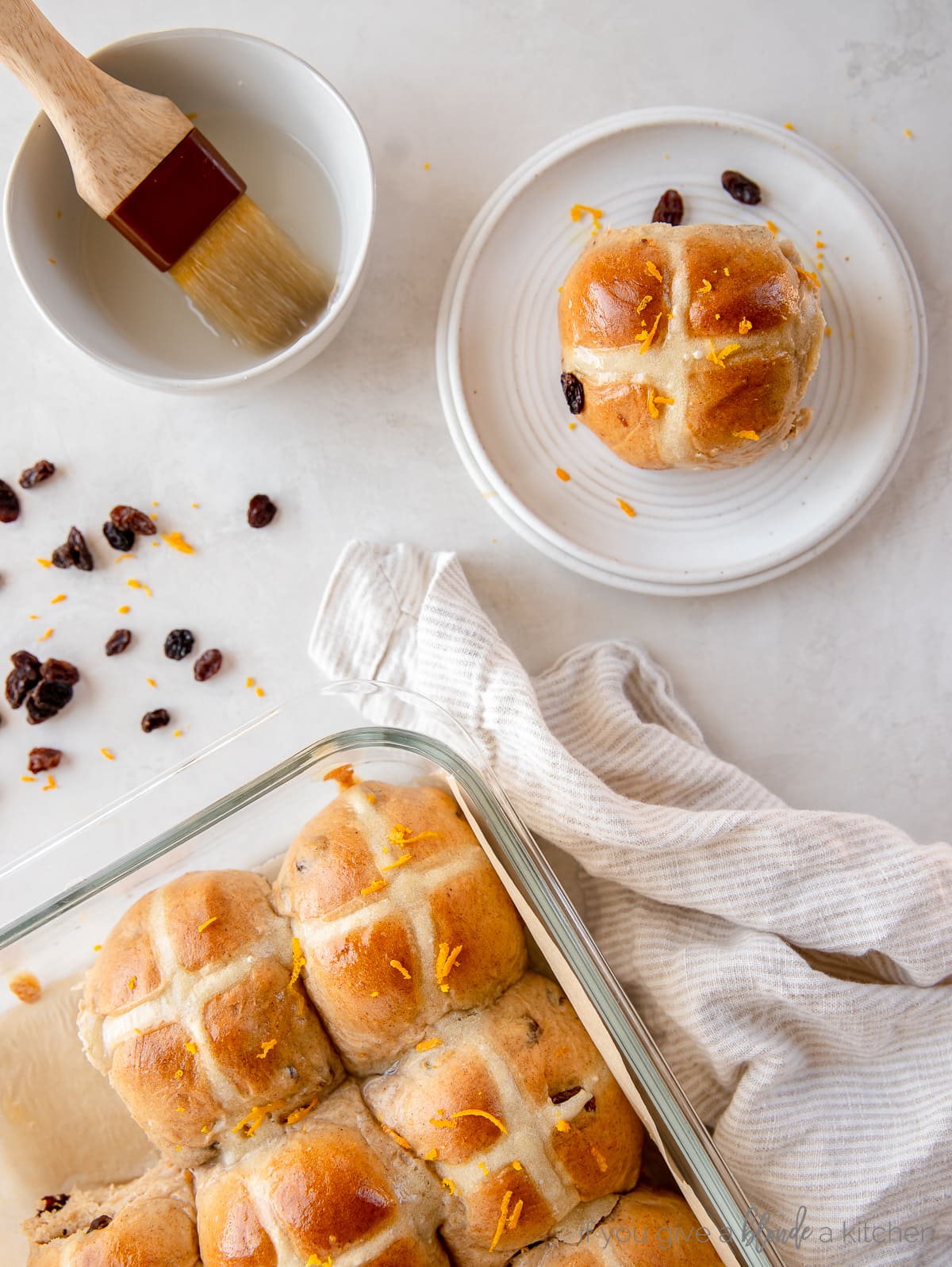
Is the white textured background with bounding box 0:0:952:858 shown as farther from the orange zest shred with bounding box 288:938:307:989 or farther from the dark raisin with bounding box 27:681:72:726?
the orange zest shred with bounding box 288:938:307:989

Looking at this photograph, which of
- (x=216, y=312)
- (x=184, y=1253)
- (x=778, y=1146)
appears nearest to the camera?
(x=184, y=1253)

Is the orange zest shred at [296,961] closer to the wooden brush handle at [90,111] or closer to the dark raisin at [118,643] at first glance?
the dark raisin at [118,643]

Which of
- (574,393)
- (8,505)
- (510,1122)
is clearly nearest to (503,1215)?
(510,1122)

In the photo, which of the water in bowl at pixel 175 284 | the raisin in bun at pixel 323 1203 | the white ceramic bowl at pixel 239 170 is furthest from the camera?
the water in bowl at pixel 175 284

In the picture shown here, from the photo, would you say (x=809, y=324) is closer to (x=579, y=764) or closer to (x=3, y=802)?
(x=579, y=764)

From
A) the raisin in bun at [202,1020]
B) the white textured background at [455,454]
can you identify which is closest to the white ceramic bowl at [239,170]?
the white textured background at [455,454]

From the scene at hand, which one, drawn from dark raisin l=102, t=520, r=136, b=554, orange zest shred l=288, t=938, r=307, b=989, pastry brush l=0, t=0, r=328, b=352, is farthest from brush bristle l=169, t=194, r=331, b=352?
orange zest shred l=288, t=938, r=307, b=989

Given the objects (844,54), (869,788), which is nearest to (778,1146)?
(869,788)
